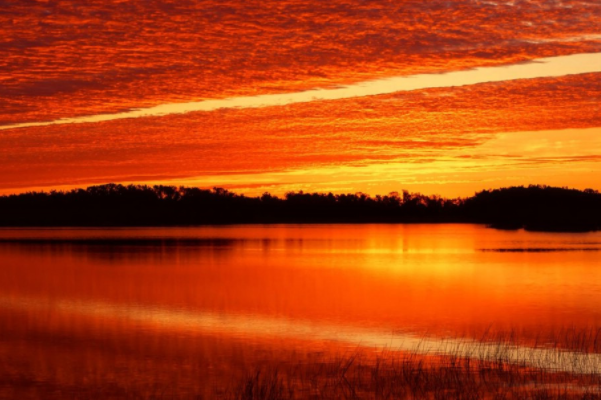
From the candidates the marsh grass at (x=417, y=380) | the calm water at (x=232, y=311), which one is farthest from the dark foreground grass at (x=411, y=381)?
the calm water at (x=232, y=311)

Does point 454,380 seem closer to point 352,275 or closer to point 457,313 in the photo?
point 457,313

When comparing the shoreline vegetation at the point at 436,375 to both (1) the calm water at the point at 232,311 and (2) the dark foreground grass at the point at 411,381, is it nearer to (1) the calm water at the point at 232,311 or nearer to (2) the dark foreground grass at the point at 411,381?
(2) the dark foreground grass at the point at 411,381

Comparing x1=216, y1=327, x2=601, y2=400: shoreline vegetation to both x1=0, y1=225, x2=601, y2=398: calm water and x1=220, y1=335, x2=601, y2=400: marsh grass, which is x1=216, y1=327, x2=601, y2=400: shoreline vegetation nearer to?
x1=220, y1=335, x2=601, y2=400: marsh grass

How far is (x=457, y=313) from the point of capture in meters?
24.6

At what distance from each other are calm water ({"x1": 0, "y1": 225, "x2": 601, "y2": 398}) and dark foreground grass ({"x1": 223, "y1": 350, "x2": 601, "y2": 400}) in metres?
1.04

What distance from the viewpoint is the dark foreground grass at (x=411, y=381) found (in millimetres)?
12898

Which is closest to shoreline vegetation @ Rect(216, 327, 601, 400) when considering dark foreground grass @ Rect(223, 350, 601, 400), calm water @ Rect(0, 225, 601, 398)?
dark foreground grass @ Rect(223, 350, 601, 400)

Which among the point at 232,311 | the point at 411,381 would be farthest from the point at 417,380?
the point at 232,311

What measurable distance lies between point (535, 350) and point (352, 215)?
143 m

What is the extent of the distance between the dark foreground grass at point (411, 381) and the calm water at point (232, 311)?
104cm

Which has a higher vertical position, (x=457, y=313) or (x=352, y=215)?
(x=457, y=313)

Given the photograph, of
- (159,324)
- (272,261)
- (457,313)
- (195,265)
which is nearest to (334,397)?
(159,324)

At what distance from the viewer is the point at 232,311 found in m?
25.0

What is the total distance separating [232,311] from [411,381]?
11.7 metres
